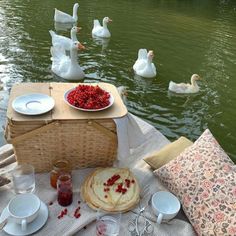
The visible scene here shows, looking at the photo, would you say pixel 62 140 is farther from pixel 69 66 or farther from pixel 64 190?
pixel 69 66

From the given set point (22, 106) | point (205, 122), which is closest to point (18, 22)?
point (205, 122)

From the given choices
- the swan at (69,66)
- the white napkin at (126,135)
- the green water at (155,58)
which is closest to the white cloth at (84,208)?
the white napkin at (126,135)

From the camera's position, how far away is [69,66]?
6004 millimetres

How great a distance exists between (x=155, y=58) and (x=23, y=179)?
5445 mm

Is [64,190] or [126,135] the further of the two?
[126,135]

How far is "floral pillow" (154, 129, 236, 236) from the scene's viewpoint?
8.23 ft

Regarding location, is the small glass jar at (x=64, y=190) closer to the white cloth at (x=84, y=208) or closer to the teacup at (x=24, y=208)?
the white cloth at (x=84, y=208)

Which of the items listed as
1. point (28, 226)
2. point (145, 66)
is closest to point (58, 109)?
point (28, 226)

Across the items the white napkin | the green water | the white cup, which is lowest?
the green water

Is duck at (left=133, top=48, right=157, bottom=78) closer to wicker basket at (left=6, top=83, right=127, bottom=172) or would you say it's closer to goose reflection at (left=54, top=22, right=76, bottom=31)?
goose reflection at (left=54, top=22, right=76, bottom=31)

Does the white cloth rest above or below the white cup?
below

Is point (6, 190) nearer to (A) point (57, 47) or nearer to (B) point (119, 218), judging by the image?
(B) point (119, 218)

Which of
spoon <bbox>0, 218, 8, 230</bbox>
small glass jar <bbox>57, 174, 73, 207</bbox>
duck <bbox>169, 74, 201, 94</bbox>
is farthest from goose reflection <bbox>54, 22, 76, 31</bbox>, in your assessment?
spoon <bbox>0, 218, 8, 230</bbox>

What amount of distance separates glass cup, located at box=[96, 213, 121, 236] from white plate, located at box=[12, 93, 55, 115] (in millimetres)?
1020
